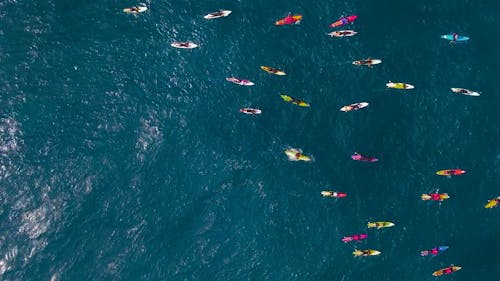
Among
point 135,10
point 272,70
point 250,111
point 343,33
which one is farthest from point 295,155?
point 135,10

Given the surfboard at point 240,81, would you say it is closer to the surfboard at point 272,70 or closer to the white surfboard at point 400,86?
the surfboard at point 272,70

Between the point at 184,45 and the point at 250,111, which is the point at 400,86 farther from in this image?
the point at 184,45

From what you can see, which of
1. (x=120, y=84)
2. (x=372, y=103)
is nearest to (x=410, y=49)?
(x=372, y=103)

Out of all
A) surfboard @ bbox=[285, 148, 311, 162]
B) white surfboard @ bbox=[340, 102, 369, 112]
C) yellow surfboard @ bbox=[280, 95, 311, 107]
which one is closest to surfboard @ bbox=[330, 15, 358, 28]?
white surfboard @ bbox=[340, 102, 369, 112]

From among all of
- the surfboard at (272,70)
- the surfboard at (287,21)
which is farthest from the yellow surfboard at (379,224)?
the surfboard at (287,21)

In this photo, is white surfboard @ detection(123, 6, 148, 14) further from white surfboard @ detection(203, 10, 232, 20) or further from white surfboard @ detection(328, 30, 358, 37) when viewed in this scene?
white surfboard @ detection(328, 30, 358, 37)

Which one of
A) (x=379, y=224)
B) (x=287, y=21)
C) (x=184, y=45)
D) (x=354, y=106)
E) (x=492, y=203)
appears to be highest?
(x=287, y=21)

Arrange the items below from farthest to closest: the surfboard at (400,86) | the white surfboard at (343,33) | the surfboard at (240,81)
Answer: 1. the white surfboard at (343,33)
2. the surfboard at (400,86)
3. the surfboard at (240,81)

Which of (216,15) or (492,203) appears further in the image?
(216,15)
